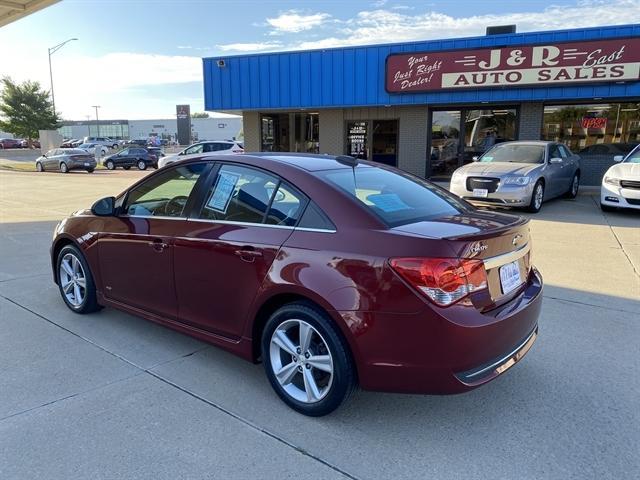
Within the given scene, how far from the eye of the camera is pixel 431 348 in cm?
255

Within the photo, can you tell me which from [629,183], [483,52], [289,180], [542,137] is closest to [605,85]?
[542,137]

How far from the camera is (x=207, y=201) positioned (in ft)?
11.7

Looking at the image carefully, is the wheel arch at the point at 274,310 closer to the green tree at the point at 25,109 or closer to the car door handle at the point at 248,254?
the car door handle at the point at 248,254

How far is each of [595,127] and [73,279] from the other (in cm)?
1647

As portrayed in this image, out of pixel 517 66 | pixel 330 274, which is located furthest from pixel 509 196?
pixel 330 274

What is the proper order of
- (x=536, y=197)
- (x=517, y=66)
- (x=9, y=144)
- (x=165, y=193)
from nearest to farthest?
(x=165, y=193), (x=536, y=197), (x=517, y=66), (x=9, y=144)

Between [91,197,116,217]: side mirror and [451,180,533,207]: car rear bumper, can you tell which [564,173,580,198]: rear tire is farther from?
[91,197,116,217]: side mirror

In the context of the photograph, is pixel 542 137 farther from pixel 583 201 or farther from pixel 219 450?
pixel 219 450

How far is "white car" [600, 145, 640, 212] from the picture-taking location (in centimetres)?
1016

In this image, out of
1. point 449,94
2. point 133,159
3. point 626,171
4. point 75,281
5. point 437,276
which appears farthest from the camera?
point 133,159

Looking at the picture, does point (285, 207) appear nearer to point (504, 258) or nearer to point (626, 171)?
point (504, 258)

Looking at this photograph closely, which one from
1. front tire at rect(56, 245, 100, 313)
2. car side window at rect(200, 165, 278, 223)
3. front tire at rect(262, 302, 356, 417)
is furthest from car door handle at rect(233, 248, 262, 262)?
front tire at rect(56, 245, 100, 313)

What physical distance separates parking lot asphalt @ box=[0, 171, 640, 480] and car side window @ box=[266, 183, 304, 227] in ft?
3.80

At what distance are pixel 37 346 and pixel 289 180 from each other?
256 cm
